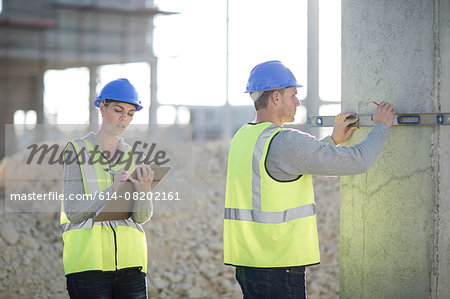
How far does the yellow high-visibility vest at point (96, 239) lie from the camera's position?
9.23 ft

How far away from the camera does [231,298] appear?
6727mm

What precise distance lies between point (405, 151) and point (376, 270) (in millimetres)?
705

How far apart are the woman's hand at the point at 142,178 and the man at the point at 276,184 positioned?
40 cm

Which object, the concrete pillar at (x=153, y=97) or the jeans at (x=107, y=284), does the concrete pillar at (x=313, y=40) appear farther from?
the jeans at (x=107, y=284)

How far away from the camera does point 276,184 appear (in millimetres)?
2641

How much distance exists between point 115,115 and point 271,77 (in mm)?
855

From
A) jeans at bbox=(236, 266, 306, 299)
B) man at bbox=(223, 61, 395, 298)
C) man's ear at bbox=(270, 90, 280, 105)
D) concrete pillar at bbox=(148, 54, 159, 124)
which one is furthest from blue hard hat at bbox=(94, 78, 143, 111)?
concrete pillar at bbox=(148, 54, 159, 124)

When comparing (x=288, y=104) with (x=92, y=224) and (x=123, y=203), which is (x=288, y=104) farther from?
(x=92, y=224)

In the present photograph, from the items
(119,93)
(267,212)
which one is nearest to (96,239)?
(119,93)

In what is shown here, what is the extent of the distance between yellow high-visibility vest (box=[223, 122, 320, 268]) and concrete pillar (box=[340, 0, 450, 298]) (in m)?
0.69

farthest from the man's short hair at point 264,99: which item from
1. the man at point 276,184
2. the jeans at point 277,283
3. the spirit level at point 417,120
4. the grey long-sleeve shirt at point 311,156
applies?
the jeans at point 277,283

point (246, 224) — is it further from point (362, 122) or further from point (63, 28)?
point (63, 28)

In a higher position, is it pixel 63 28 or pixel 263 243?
pixel 63 28

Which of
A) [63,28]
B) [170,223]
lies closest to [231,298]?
[170,223]
